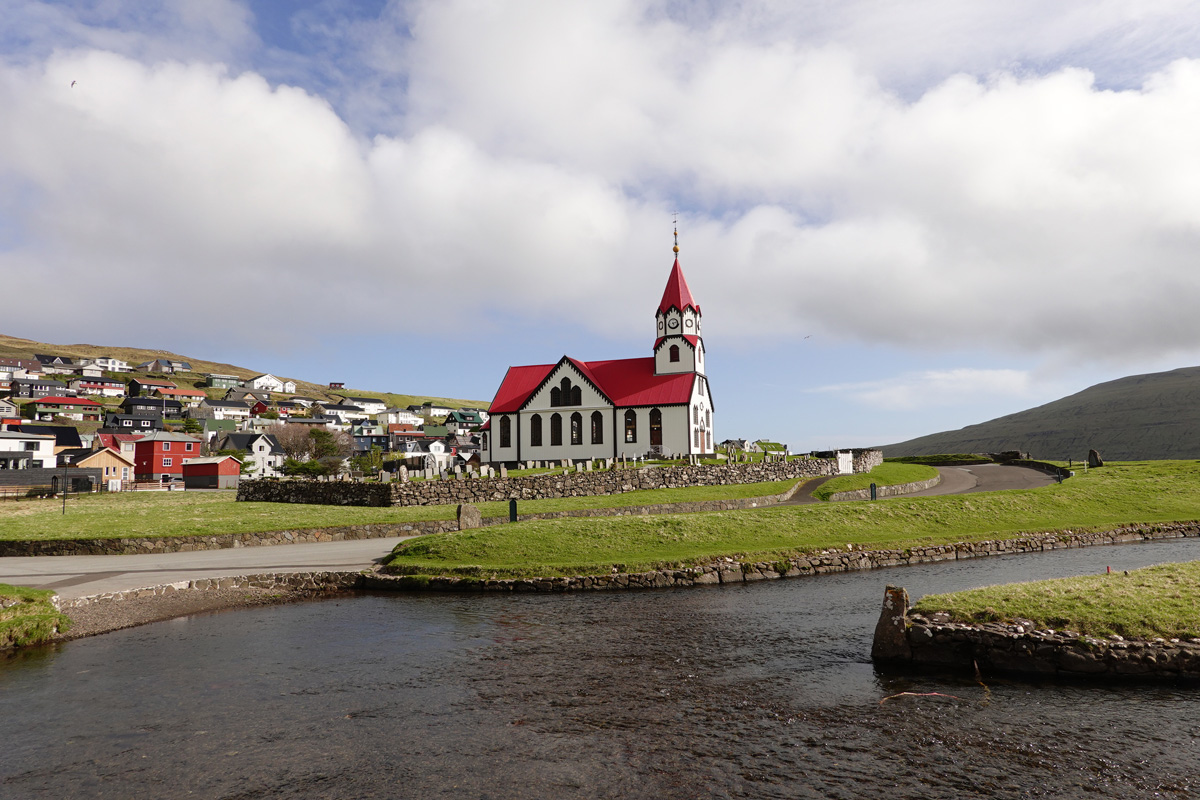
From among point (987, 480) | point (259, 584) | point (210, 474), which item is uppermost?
point (210, 474)

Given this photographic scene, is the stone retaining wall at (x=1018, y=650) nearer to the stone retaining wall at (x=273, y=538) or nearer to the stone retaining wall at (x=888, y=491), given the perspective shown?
the stone retaining wall at (x=273, y=538)

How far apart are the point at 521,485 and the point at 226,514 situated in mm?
17260

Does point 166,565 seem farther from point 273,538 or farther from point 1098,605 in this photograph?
point 1098,605

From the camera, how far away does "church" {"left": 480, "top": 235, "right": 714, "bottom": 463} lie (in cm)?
6631

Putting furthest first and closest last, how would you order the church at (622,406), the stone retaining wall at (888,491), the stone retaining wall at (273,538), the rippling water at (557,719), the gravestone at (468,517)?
the church at (622,406), the stone retaining wall at (888,491), the gravestone at (468,517), the stone retaining wall at (273,538), the rippling water at (557,719)

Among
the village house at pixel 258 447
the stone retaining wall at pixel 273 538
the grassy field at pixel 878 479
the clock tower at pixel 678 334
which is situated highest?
the clock tower at pixel 678 334

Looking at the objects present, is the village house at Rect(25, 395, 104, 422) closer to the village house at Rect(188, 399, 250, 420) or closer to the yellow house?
the village house at Rect(188, 399, 250, 420)

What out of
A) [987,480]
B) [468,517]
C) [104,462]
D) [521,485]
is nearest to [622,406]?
[521,485]

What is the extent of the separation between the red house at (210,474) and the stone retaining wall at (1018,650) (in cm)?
9289

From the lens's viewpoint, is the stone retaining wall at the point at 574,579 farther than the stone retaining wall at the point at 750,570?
No

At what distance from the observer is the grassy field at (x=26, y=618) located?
1664 centimetres

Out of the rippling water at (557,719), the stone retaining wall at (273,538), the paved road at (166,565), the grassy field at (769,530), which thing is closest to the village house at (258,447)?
the stone retaining wall at (273,538)

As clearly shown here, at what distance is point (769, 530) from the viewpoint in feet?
99.1

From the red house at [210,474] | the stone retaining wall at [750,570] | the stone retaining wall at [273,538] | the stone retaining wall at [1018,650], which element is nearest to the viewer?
the stone retaining wall at [1018,650]
